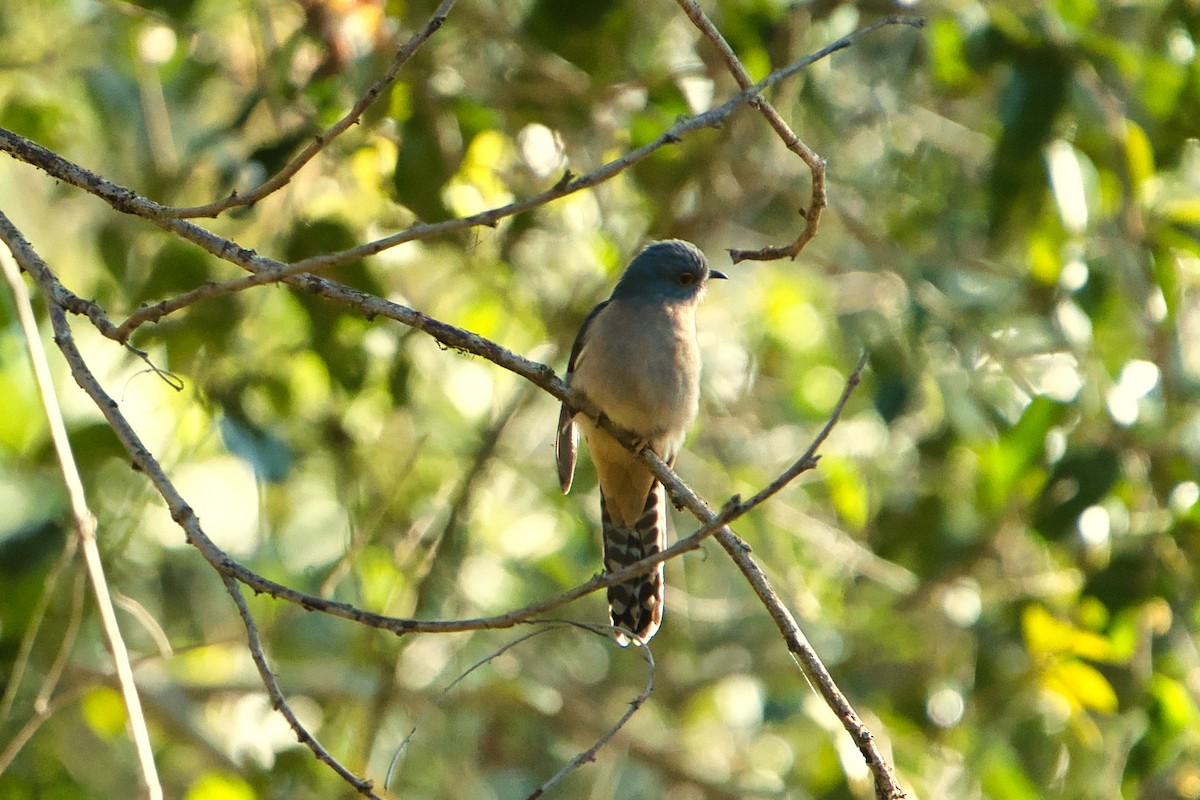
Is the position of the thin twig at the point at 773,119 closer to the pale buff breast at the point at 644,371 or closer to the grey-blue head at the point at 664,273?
the pale buff breast at the point at 644,371

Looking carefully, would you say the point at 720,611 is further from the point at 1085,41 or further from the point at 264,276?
the point at 264,276

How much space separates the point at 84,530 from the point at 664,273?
2981 millimetres

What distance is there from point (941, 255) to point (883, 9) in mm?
1475

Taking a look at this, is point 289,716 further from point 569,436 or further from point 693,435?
point 693,435

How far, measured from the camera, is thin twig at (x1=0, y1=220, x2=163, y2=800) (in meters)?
2.79

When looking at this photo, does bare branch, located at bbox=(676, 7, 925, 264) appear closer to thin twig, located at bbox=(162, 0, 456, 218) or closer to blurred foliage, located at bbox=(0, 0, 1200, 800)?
thin twig, located at bbox=(162, 0, 456, 218)

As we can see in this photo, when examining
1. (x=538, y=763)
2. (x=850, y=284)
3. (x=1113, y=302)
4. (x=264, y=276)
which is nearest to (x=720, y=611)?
(x=538, y=763)

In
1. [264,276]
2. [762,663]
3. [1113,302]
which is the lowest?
[1113,302]

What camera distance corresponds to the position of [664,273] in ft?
18.1

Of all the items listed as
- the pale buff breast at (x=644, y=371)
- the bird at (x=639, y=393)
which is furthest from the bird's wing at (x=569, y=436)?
the pale buff breast at (x=644, y=371)

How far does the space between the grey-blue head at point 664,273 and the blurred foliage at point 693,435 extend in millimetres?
518

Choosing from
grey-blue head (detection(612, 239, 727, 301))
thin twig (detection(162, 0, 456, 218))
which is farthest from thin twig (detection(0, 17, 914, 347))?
grey-blue head (detection(612, 239, 727, 301))

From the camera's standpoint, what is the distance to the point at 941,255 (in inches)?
268

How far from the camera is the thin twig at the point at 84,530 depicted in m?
2.79
